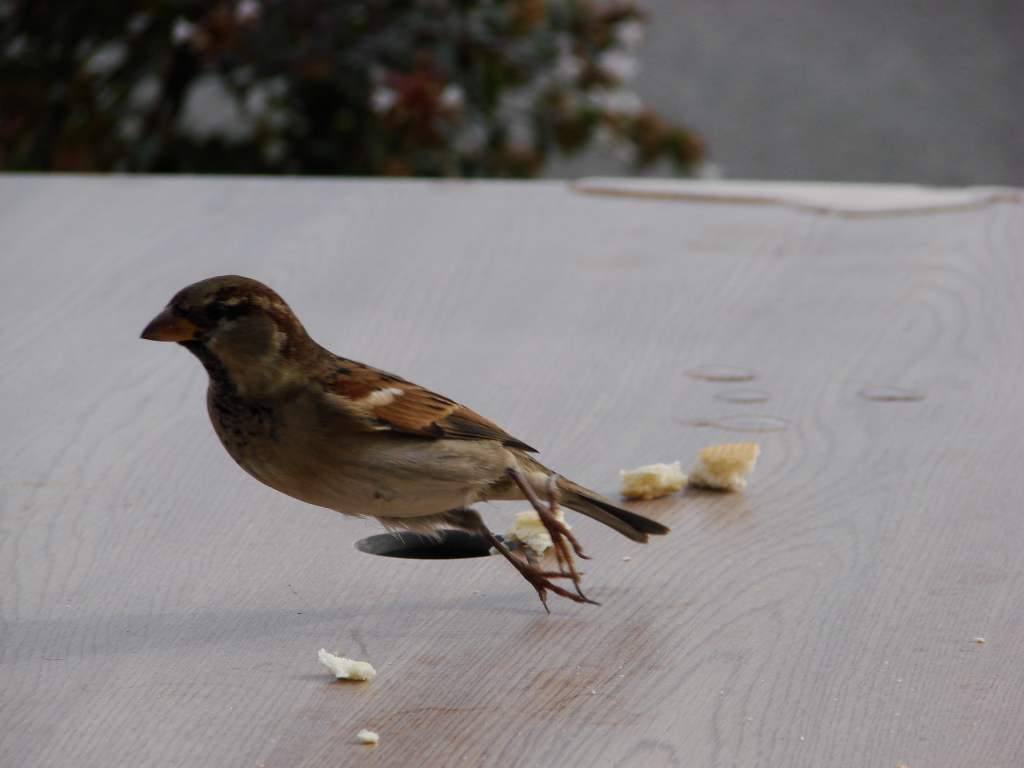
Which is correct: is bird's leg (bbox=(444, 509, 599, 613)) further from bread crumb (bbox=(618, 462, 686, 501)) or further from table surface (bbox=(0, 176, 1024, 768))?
bread crumb (bbox=(618, 462, 686, 501))

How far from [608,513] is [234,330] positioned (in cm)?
43

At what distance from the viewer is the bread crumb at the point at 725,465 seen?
69.6 inches

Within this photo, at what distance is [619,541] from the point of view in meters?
1.65

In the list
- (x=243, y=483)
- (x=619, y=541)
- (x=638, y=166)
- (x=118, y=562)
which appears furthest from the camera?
(x=638, y=166)

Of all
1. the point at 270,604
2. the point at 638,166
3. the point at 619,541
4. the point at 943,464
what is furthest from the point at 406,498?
the point at 638,166

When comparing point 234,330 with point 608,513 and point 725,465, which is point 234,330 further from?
point 725,465

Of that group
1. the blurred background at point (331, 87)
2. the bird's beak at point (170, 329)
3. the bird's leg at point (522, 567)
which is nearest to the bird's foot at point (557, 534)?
the bird's leg at point (522, 567)

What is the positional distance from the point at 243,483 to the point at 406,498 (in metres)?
0.44

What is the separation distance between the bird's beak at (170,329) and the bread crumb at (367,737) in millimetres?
397

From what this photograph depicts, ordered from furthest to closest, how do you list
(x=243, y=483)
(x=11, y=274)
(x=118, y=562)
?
(x=11, y=274) < (x=243, y=483) < (x=118, y=562)

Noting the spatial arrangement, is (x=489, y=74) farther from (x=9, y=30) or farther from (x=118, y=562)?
(x=118, y=562)

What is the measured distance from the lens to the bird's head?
1.37m

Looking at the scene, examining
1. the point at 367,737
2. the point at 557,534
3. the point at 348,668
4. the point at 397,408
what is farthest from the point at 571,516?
the point at 367,737

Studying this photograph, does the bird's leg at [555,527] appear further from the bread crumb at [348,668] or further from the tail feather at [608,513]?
the bread crumb at [348,668]
